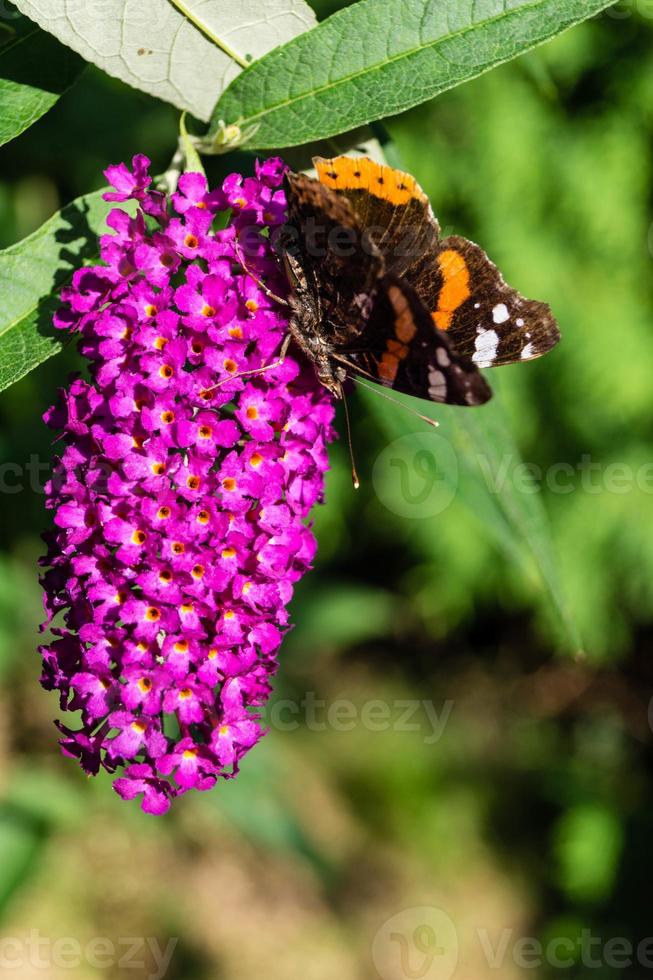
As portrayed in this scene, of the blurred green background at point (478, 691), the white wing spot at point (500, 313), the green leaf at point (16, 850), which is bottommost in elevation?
the blurred green background at point (478, 691)

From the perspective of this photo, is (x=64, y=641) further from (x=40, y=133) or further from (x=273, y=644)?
(x=40, y=133)

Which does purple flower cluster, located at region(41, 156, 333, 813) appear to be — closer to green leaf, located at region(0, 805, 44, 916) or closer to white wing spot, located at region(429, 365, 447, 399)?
white wing spot, located at region(429, 365, 447, 399)

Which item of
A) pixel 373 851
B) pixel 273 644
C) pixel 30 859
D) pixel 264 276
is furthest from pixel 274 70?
pixel 373 851

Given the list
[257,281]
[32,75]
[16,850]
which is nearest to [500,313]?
[257,281]

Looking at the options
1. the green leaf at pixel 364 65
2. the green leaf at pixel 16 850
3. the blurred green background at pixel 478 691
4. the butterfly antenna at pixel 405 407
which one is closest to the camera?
the green leaf at pixel 364 65

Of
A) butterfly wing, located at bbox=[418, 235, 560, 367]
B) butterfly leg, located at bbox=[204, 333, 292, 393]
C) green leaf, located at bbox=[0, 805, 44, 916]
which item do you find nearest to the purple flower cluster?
butterfly leg, located at bbox=[204, 333, 292, 393]

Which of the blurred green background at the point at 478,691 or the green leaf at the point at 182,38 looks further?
the blurred green background at the point at 478,691

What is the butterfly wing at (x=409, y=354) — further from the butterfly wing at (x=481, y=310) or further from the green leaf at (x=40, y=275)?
the green leaf at (x=40, y=275)

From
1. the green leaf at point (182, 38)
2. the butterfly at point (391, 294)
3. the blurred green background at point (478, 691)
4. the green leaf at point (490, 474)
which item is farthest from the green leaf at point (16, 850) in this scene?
the green leaf at point (182, 38)

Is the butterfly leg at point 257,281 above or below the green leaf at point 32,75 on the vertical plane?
below
